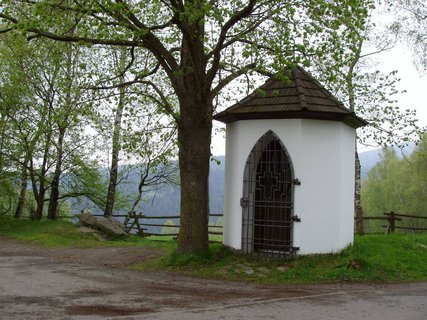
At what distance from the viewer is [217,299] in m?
8.18

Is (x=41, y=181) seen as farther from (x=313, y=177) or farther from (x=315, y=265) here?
(x=315, y=265)

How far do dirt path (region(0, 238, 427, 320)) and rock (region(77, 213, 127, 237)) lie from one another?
6739mm

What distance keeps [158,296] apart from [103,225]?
37.6ft

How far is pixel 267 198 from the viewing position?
42.0 feet

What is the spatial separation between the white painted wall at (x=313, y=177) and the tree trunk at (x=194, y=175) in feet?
3.05

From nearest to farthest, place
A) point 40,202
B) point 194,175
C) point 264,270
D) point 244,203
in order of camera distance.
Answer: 1. point 264,270
2. point 194,175
3. point 244,203
4. point 40,202

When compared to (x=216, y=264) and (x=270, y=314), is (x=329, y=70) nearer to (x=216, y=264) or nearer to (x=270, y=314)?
(x=216, y=264)

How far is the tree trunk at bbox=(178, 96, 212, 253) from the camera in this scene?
12055 millimetres

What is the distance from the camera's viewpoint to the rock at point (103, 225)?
1895cm

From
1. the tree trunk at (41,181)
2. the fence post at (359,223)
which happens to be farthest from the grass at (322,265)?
the tree trunk at (41,181)

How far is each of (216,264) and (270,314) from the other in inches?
182

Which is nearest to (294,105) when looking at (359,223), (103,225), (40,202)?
(359,223)

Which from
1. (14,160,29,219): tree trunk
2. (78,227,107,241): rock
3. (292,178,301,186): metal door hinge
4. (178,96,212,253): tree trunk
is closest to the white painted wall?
(292,178,301,186): metal door hinge

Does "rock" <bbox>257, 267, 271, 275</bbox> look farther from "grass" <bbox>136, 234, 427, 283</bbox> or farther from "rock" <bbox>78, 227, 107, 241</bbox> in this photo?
"rock" <bbox>78, 227, 107, 241</bbox>
